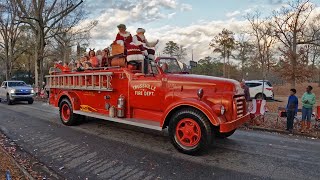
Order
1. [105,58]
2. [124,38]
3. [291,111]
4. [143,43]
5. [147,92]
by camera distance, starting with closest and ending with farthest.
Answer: [147,92] → [143,43] → [124,38] → [105,58] → [291,111]

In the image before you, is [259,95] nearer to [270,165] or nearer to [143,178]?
[270,165]

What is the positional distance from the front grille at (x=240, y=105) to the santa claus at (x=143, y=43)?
265 centimetres

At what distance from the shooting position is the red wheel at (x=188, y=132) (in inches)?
248

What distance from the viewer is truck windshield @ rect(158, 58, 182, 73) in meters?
7.49

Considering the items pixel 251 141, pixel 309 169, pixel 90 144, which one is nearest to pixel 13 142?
pixel 90 144

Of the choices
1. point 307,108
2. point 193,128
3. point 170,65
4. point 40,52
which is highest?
point 40,52

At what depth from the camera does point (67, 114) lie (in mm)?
10023

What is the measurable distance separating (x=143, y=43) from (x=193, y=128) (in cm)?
294

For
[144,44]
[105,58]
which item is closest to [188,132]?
[144,44]

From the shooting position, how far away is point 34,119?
37.7 feet

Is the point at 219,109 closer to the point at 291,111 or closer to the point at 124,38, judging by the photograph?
the point at 124,38

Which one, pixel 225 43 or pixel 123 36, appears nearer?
pixel 123 36

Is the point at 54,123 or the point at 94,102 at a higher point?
the point at 94,102

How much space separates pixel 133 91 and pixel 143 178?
292 centimetres
